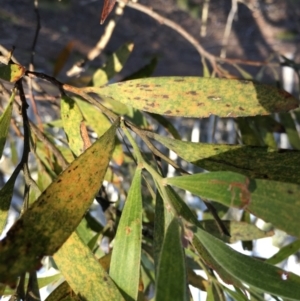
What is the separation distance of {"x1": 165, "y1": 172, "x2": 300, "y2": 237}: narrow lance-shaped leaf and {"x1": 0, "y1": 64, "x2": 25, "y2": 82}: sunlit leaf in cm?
18

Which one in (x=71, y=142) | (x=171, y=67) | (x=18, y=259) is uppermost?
(x=171, y=67)

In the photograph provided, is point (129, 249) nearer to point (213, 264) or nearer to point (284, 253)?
point (213, 264)

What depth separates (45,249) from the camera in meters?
0.23

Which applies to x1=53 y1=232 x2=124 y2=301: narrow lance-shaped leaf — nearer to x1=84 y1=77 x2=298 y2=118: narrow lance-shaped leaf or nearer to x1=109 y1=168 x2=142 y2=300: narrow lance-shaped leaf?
x1=109 y1=168 x2=142 y2=300: narrow lance-shaped leaf

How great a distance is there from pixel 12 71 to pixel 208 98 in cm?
15

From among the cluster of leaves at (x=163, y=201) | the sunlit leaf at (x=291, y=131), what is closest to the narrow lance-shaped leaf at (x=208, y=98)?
the cluster of leaves at (x=163, y=201)

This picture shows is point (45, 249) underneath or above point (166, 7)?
underneath

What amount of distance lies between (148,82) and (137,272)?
0.14m

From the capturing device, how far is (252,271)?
254mm

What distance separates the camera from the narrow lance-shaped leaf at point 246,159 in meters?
0.28

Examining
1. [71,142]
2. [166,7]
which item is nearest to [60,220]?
[71,142]

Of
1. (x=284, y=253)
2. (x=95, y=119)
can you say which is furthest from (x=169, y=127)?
(x=284, y=253)

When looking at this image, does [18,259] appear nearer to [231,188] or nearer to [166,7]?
[231,188]

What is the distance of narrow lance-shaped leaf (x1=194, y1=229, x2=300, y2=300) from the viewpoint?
9.9 inches
